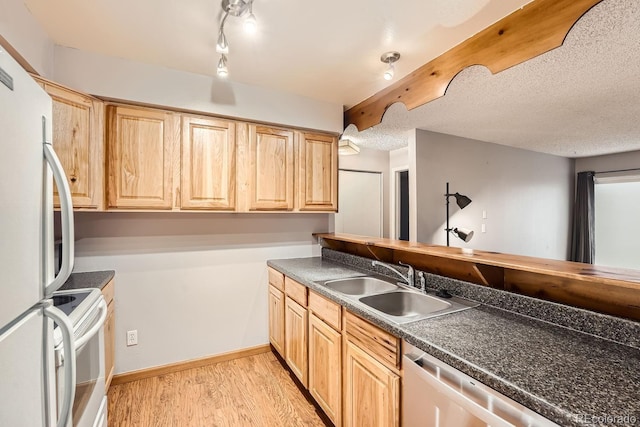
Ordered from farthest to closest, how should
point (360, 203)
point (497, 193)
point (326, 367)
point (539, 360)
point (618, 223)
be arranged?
point (618, 223)
point (497, 193)
point (360, 203)
point (326, 367)
point (539, 360)

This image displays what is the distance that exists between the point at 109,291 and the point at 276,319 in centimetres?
129

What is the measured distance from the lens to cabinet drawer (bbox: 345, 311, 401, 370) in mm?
1267

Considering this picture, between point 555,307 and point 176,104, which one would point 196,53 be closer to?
point 176,104

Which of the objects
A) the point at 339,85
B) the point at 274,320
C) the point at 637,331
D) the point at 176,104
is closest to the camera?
the point at 637,331

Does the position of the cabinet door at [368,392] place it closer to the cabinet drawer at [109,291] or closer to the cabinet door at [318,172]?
the cabinet door at [318,172]

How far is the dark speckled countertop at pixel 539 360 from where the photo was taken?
2.46 feet

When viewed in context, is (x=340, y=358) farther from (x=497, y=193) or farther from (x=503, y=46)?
(x=497, y=193)

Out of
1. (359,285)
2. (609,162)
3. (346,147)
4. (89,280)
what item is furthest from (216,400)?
(609,162)

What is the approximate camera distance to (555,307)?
1.26 m

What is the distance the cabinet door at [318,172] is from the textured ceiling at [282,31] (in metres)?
0.66

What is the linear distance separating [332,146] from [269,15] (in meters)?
1.43

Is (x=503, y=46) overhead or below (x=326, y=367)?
overhead

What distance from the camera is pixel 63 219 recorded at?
0.92m

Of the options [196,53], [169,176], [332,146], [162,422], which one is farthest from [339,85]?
[162,422]
